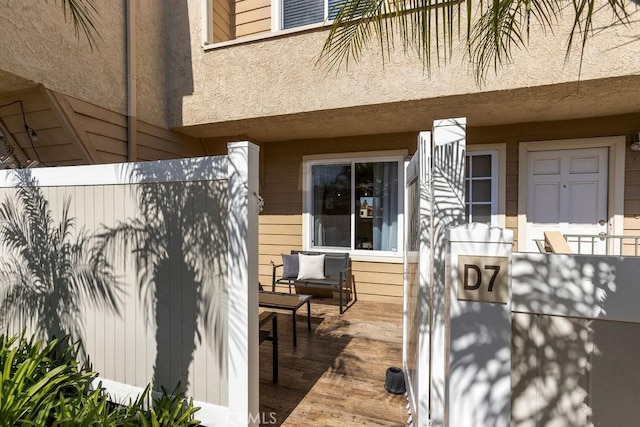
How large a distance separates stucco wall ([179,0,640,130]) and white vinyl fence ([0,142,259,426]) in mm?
1978

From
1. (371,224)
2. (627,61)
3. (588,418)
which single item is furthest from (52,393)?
(627,61)

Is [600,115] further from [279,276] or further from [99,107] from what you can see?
[99,107]

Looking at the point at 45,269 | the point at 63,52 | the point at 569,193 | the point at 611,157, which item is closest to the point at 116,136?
the point at 63,52

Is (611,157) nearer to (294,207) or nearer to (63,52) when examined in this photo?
(294,207)

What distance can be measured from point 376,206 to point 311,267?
1.41 m

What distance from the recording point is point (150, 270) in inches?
82.5

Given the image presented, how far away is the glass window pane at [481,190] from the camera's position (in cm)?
453

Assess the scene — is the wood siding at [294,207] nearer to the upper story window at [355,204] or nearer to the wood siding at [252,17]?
the upper story window at [355,204]

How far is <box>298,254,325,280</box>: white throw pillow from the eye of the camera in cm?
484

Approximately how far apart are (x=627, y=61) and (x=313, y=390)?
3.74 meters

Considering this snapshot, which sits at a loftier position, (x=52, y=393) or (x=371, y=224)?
(x=371, y=224)

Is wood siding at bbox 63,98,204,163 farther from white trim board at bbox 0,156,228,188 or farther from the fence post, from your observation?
the fence post

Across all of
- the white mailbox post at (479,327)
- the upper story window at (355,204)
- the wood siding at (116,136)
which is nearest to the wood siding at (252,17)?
the wood siding at (116,136)

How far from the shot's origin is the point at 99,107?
11.3 feet
